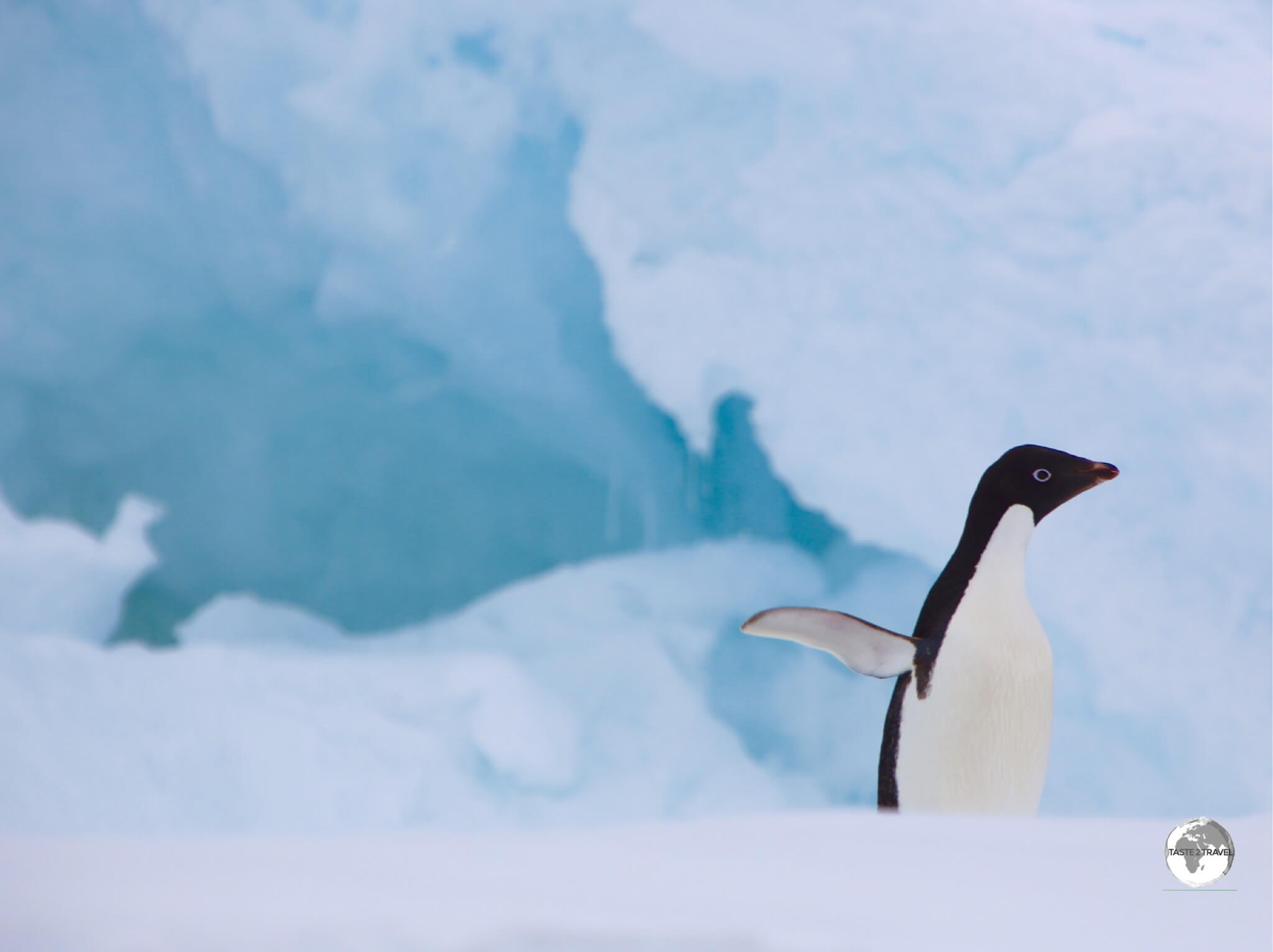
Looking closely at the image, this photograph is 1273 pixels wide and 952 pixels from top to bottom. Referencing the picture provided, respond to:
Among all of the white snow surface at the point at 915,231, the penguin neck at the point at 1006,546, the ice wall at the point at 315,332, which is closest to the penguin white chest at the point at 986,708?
the penguin neck at the point at 1006,546

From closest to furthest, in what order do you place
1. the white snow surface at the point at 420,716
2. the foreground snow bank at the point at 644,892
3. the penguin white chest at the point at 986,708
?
the foreground snow bank at the point at 644,892 → the penguin white chest at the point at 986,708 → the white snow surface at the point at 420,716

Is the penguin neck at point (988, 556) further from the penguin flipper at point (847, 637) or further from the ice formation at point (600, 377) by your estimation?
the ice formation at point (600, 377)

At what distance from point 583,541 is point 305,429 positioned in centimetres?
52

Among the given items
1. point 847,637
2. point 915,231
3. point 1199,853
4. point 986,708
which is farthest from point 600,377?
point 1199,853

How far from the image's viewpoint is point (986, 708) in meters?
1.10

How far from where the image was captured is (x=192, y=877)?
0.36 metres

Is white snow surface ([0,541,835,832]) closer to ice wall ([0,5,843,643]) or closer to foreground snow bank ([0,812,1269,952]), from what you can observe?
ice wall ([0,5,843,643])

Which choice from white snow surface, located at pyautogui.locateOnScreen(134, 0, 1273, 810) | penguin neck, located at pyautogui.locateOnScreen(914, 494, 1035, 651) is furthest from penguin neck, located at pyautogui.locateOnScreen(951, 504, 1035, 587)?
white snow surface, located at pyautogui.locateOnScreen(134, 0, 1273, 810)

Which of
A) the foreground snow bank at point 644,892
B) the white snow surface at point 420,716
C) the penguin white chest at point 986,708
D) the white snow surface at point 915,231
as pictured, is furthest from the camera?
Answer: the white snow surface at point 915,231

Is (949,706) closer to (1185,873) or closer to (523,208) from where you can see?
(1185,873)

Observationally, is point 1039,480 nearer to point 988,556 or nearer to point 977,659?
point 988,556

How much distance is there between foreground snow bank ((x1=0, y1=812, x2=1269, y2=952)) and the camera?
12.8 inches

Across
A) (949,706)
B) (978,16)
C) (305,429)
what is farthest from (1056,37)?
(305,429)

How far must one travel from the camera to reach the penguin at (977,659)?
1.11 m
